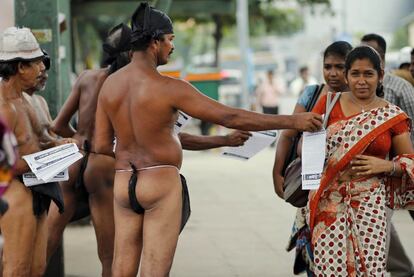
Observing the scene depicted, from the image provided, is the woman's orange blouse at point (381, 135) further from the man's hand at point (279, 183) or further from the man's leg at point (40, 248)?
the man's leg at point (40, 248)

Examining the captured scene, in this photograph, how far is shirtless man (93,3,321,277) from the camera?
580 cm

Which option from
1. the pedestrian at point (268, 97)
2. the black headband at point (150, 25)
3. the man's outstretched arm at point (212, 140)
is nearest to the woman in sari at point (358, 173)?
the man's outstretched arm at point (212, 140)

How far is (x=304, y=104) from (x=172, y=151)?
4.65ft

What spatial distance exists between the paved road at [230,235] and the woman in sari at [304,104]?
2.08 meters

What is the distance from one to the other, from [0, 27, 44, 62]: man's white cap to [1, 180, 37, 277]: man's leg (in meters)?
0.74

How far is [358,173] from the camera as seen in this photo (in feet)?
20.3

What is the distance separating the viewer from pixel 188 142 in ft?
22.7

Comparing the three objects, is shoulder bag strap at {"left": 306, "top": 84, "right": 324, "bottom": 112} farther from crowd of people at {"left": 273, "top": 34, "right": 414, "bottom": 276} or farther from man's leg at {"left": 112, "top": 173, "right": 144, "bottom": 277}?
man's leg at {"left": 112, "top": 173, "right": 144, "bottom": 277}

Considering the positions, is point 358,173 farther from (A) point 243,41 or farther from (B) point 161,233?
(A) point 243,41

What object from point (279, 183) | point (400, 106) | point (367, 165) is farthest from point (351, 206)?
point (400, 106)

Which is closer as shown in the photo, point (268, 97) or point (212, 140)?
point (212, 140)

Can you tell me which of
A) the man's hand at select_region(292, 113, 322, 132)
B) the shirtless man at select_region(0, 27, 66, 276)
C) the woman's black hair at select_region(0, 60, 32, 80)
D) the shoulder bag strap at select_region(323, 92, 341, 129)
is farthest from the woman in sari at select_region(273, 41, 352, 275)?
the woman's black hair at select_region(0, 60, 32, 80)

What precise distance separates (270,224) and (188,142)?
5212 mm

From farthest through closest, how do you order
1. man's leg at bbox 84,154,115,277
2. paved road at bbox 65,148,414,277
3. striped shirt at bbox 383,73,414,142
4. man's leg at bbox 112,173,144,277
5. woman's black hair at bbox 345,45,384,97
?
paved road at bbox 65,148,414,277 < striped shirt at bbox 383,73,414,142 < man's leg at bbox 84,154,115,277 < woman's black hair at bbox 345,45,384,97 < man's leg at bbox 112,173,144,277
